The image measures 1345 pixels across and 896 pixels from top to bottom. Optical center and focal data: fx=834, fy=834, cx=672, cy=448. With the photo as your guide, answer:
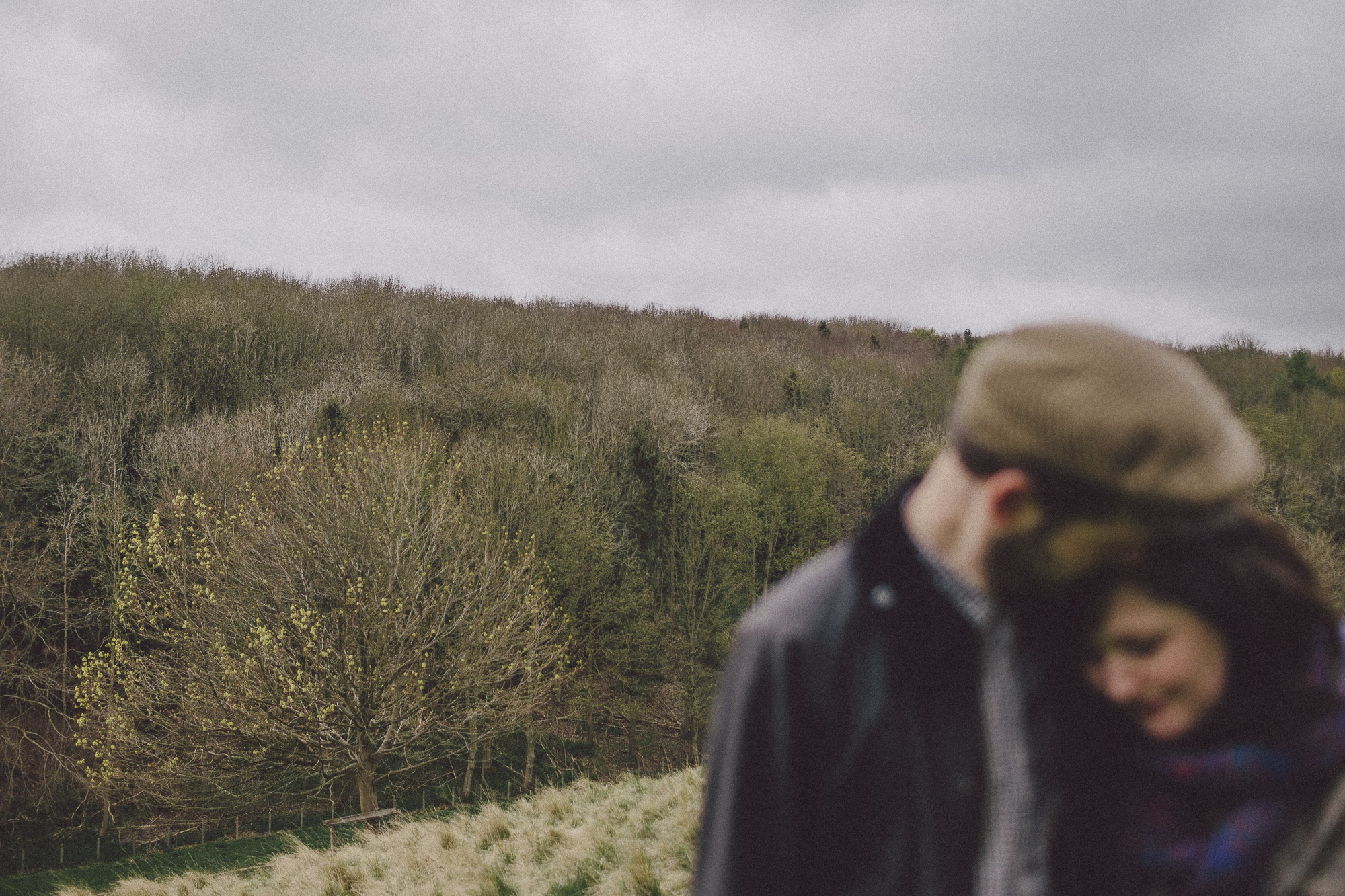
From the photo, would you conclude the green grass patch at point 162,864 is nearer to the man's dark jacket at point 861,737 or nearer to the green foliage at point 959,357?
the man's dark jacket at point 861,737

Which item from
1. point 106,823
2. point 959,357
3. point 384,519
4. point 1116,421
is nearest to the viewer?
point 1116,421

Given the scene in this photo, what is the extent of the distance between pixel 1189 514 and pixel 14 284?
120 feet

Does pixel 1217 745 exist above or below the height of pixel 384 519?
above

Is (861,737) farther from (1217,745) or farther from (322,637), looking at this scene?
(322,637)

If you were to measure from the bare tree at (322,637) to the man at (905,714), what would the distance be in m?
12.8

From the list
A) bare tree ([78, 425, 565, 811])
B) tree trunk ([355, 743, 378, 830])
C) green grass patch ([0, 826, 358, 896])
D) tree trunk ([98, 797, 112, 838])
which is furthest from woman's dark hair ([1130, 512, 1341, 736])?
tree trunk ([98, 797, 112, 838])

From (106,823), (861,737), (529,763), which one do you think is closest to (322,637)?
(529,763)

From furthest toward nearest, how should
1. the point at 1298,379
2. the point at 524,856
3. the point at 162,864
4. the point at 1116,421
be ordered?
1. the point at 1298,379
2. the point at 162,864
3. the point at 524,856
4. the point at 1116,421

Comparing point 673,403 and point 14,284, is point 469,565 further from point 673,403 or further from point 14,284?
point 14,284

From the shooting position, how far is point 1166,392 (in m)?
1.20

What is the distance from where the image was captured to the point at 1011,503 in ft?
4.14

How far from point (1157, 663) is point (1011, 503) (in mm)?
371

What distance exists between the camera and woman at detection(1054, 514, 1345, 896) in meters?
1.33

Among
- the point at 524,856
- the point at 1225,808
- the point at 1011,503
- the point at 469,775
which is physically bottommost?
the point at 469,775
